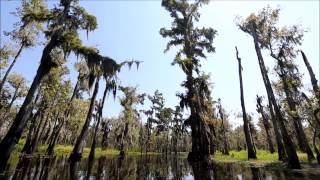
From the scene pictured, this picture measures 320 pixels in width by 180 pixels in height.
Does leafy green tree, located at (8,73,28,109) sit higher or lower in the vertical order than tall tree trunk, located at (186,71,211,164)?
higher

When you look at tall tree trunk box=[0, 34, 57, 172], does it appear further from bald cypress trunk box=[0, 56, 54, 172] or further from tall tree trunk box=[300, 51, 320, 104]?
tall tree trunk box=[300, 51, 320, 104]

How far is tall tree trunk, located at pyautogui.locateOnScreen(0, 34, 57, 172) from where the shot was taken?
1273 centimetres

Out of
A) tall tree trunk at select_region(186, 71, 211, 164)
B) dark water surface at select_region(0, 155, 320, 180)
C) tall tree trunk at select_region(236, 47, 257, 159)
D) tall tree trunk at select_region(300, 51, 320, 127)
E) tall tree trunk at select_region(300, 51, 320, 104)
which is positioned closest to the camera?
dark water surface at select_region(0, 155, 320, 180)

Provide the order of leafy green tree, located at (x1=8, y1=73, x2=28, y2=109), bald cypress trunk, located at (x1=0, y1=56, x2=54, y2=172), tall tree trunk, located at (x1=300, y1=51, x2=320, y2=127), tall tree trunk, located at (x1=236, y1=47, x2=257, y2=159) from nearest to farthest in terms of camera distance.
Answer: bald cypress trunk, located at (x1=0, y1=56, x2=54, y2=172), tall tree trunk, located at (x1=300, y1=51, x2=320, y2=127), tall tree trunk, located at (x1=236, y1=47, x2=257, y2=159), leafy green tree, located at (x1=8, y1=73, x2=28, y2=109)

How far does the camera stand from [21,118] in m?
13.8

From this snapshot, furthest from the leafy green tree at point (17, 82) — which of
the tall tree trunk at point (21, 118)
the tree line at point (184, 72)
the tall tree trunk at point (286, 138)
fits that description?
the tall tree trunk at point (286, 138)

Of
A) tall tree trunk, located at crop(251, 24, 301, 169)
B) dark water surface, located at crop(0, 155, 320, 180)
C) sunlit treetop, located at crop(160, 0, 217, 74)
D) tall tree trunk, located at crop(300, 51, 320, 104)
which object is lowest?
dark water surface, located at crop(0, 155, 320, 180)

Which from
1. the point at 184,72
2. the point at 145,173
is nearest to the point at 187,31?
the point at 184,72

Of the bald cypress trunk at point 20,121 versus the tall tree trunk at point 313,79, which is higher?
→ the tall tree trunk at point 313,79

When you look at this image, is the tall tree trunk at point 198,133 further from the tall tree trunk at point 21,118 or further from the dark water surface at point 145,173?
the tall tree trunk at point 21,118

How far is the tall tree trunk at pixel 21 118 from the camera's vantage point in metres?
12.7

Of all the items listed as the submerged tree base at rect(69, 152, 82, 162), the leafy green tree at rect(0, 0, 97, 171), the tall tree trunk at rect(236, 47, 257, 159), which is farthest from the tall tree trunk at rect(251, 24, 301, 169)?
the submerged tree base at rect(69, 152, 82, 162)

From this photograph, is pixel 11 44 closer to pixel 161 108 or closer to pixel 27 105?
pixel 27 105

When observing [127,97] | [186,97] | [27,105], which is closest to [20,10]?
[27,105]
